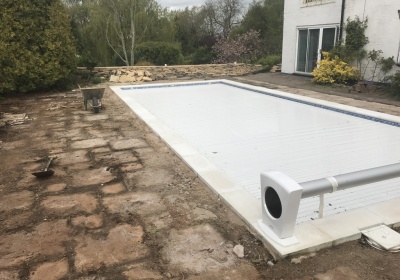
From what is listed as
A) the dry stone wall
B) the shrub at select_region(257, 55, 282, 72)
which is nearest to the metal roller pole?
the dry stone wall

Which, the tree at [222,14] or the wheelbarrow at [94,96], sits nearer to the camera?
the wheelbarrow at [94,96]

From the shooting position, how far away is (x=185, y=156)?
14.0 ft

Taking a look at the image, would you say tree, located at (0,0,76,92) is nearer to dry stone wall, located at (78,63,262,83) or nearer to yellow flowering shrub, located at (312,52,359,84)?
dry stone wall, located at (78,63,262,83)

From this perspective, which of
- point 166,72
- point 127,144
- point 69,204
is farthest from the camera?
point 166,72

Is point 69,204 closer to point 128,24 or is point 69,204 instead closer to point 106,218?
point 106,218

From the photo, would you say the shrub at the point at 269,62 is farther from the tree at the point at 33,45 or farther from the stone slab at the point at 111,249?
the stone slab at the point at 111,249

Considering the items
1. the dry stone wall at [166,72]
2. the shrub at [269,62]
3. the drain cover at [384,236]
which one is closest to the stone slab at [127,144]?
the drain cover at [384,236]

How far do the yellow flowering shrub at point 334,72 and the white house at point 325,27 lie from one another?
78cm

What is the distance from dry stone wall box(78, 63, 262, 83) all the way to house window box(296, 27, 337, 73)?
8.07ft

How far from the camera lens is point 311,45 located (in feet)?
39.0

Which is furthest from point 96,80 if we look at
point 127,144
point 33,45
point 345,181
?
point 345,181

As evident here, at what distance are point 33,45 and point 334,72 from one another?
28.6 ft

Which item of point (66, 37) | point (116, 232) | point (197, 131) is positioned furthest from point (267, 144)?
point (66, 37)

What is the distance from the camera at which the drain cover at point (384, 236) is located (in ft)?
7.72
